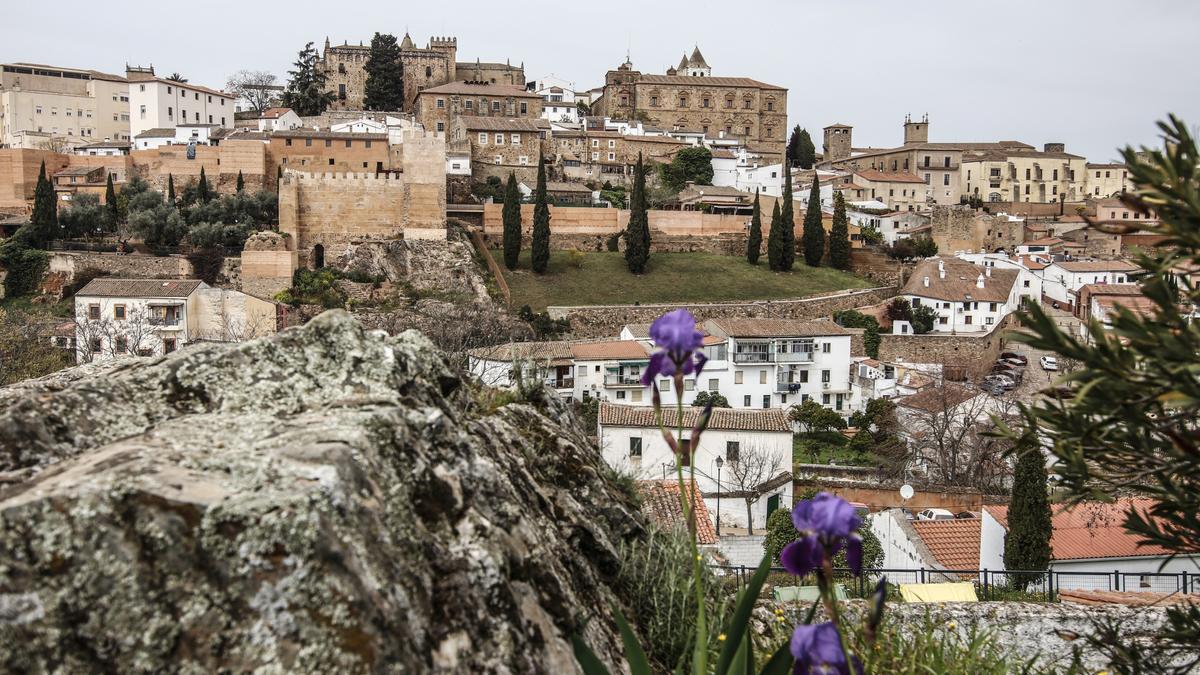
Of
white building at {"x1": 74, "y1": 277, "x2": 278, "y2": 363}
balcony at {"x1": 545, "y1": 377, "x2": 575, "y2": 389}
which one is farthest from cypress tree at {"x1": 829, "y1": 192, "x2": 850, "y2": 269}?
white building at {"x1": 74, "y1": 277, "x2": 278, "y2": 363}

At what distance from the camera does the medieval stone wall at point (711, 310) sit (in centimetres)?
3991

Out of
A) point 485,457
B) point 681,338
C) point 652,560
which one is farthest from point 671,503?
point 681,338

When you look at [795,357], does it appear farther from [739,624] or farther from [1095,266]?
[739,624]

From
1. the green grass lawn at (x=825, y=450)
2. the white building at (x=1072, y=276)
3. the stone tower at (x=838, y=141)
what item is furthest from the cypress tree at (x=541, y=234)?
the stone tower at (x=838, y=141)

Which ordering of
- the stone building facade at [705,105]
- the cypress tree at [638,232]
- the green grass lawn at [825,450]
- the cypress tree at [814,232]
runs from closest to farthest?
the green grass lawn at [825,450]
the cypress tree at [638,232]
the cypress tree at [814,232]
the stone building facade at [705,105]

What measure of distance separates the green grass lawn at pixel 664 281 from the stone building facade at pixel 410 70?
94.9 feet

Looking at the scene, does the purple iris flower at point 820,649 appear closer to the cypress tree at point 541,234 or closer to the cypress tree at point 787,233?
the cypress tree at point 541,234

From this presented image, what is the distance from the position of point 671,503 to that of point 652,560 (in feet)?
20.2

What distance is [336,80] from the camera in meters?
71.4

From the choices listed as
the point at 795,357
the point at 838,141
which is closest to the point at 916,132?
the point at 838,141

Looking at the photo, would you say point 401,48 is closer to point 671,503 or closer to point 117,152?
point 117,152

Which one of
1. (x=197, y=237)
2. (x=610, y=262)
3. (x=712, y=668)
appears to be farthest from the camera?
(x=610, y=262)

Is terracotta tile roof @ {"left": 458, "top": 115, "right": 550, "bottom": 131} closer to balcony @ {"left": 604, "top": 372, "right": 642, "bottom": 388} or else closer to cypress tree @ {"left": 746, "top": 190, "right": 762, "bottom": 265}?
cypress tree @ {"left": 746, "top": 190, "right": 762, "bottom": 265}

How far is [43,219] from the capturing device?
41844mm
